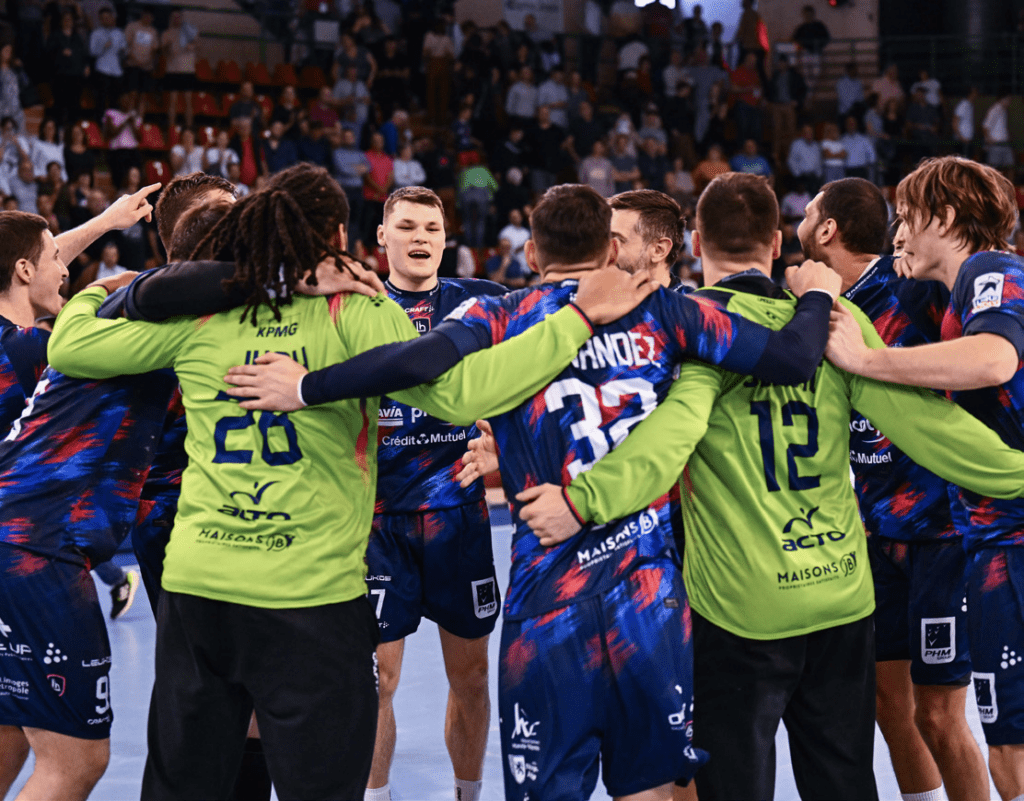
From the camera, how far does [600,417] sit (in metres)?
3.17

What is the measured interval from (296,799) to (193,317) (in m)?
1.31

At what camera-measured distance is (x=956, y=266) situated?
12.5ft

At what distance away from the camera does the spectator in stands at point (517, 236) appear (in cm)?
1670

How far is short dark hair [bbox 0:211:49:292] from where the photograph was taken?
12.9ft

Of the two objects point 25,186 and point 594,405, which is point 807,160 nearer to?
point 25,186

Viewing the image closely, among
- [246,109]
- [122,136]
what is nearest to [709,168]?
[246,109]

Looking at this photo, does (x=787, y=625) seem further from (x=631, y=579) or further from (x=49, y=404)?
(x=49, y=404)

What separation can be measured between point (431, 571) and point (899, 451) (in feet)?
6.13

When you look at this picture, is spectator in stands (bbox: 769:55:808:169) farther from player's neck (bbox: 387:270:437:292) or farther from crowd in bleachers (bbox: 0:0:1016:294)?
player's neck (bbox: 387:270:437:292)

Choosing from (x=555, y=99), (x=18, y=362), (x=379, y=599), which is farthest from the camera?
(x=555, y=99)

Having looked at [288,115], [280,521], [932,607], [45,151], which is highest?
[288,115]

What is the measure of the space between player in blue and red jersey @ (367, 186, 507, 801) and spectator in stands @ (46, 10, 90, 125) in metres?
12.1

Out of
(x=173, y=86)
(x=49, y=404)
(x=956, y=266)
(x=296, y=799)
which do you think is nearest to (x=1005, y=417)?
(x=956, y=266)

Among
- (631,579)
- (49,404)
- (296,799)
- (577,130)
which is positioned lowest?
(296,799)
